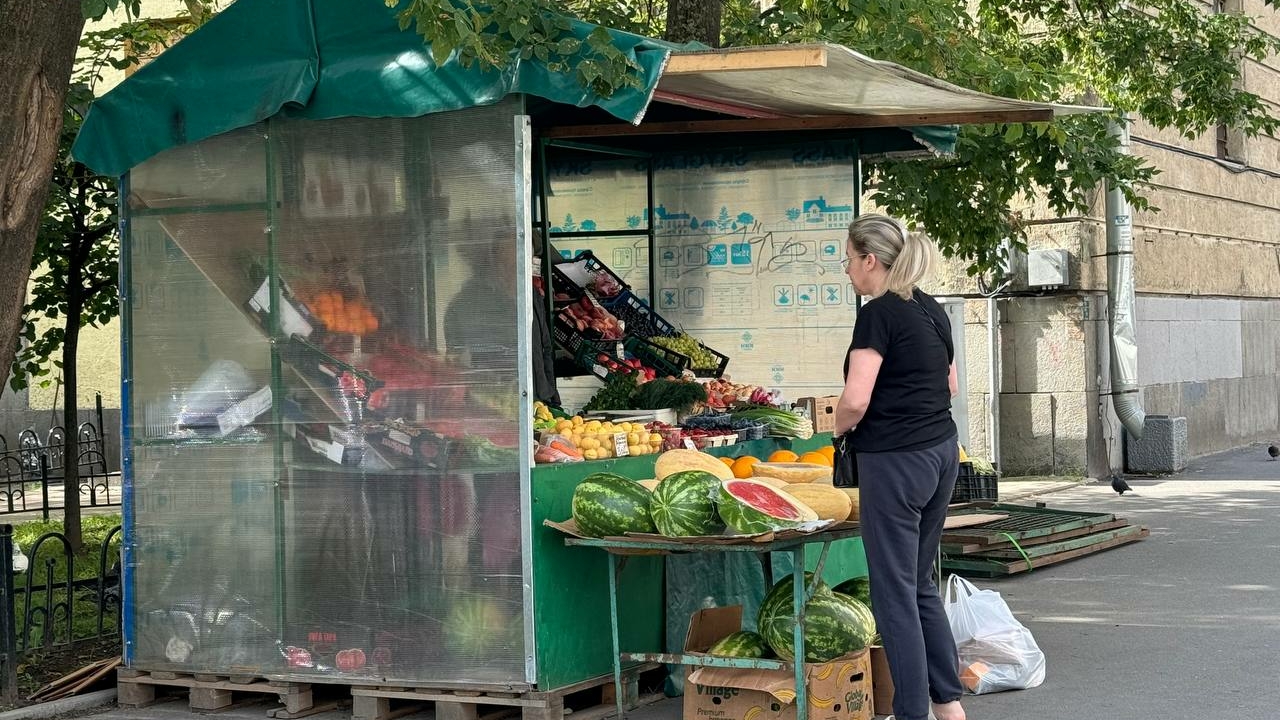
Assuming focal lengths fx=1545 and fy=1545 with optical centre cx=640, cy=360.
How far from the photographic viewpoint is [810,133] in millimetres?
9641

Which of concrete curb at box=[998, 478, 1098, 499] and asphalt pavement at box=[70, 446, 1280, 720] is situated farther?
concrete curb at box=[998, 478, 1098, 499]

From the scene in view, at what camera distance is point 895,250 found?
6.15 m

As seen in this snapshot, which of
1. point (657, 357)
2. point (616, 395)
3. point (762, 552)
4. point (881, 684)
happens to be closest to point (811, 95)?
point (616, 395)

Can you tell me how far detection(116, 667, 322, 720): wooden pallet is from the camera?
7.19 meters

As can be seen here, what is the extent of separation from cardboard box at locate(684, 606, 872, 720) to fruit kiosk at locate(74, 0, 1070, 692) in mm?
642

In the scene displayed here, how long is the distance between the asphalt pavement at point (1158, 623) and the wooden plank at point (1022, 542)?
21 centimetres

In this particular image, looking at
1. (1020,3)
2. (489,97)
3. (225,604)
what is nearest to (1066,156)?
(1020,3)

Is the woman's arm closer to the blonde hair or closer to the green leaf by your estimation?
the blonde hair

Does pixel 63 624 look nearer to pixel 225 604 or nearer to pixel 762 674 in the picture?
pixel 225 604

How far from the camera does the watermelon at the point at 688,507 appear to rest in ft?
21.0

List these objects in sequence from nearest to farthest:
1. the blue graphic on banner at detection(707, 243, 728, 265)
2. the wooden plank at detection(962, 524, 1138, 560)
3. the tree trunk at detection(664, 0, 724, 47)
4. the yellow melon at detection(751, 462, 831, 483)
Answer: the yellow melon at detection(751, 462, 831, 483), the blue graphic on banner at detection(707, 243, 728, 265), the tree trunk at detection(664, 0, 724, 47), the wooden plank at detection(962, 524, 1138, 560)

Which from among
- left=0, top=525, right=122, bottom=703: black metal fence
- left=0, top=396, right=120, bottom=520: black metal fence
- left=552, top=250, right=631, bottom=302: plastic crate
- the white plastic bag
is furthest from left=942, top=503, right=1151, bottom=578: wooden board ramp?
left=0, top=396, right=120, bottom=520: black metal fence

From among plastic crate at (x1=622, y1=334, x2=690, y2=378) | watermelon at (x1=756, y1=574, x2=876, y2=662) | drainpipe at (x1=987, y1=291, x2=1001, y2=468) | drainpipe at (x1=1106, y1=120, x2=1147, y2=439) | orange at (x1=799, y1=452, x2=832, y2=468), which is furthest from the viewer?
drainpipe at (x1=1106, y1=120, x2=1147, y2=439)

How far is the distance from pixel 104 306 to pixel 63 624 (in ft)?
9.95
